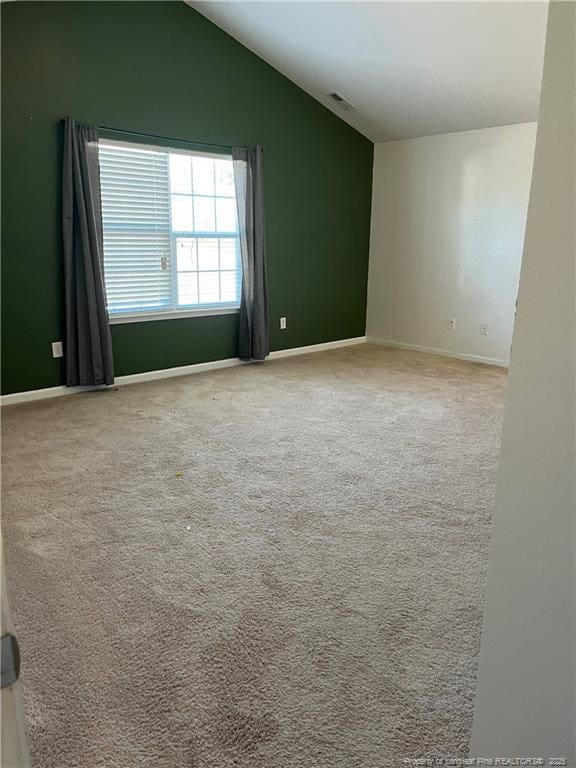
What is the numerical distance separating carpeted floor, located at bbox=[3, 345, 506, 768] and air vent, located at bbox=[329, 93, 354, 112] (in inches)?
130

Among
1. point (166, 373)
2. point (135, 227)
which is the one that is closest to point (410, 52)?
point (135, 227)

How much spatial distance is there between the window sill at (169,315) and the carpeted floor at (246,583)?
95 centimetres

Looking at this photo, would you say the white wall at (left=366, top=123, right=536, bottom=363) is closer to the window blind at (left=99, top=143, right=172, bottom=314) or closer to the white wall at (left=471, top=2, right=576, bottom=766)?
the window blind at (left=99, top=143, right=172, bottom=314)

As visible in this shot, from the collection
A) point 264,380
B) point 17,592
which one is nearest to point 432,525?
point 17,592

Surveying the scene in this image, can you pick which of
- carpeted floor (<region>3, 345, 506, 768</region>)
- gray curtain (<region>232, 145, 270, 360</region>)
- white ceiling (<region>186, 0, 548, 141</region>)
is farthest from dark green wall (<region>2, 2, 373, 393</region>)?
carpeted floor (<region>3, 345, 506, 768</region>)

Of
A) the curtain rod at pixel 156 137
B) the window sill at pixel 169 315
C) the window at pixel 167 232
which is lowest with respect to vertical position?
the window sill at pixel 169 315

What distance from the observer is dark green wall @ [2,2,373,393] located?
153 inches

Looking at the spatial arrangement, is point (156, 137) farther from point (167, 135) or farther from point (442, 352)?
point (442, 352)

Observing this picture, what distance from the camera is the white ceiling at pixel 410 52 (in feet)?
12.5

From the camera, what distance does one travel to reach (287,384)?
4.79 m

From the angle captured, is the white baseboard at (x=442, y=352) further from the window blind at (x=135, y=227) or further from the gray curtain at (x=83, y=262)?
the gray curtain at (x=83, y=262)

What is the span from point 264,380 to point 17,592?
312 cm

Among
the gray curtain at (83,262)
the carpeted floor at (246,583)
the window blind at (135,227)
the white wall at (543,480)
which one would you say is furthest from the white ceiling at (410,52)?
the white wall at (543,480)

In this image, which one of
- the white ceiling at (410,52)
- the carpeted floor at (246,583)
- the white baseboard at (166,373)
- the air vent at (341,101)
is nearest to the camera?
the carpeted floor at (246,583)
